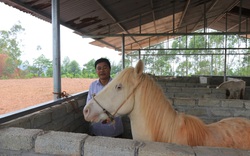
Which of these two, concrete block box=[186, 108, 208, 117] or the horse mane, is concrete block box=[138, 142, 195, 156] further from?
concrete block box=[186, 108, 208, 117]

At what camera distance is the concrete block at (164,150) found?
96cm

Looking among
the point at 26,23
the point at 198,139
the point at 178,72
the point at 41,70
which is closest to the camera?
the point at 198,139

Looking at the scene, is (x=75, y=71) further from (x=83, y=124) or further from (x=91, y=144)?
(x=91, y=144)

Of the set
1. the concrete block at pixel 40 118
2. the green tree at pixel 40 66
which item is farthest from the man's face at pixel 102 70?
the green tree at pixel 40 66

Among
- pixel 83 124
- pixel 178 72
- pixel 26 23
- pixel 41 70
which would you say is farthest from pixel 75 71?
pixel 83 124

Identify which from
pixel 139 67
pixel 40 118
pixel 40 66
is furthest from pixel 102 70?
pixel 40 66

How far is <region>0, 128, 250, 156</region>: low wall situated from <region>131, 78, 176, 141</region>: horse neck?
37 cm

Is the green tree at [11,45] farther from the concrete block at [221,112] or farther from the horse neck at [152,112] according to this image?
the horse neck at [152,112]

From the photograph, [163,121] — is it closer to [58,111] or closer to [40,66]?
[58,111]

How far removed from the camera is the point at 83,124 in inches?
117

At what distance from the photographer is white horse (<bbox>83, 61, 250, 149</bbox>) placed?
4.77 feet

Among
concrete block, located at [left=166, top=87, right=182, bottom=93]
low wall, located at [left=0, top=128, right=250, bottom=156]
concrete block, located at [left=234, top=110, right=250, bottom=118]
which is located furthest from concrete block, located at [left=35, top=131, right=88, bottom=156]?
concrete block, located at [left=166, top=87, right=182, bottom=93]

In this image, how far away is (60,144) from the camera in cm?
110

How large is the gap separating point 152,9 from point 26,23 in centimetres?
1095
